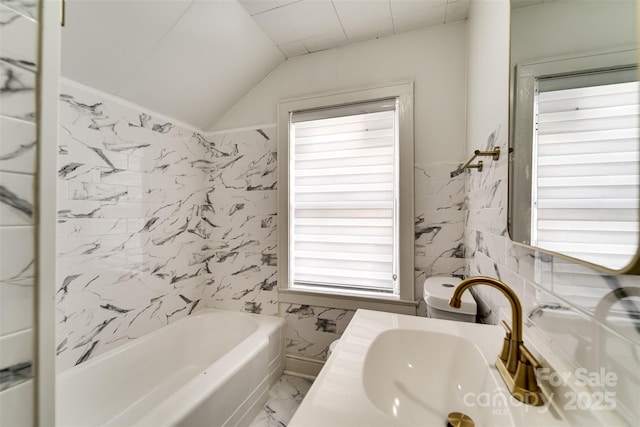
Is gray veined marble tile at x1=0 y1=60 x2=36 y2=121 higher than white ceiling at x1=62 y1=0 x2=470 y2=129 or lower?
lower

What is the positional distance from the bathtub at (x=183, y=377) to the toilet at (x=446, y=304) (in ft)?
3.47

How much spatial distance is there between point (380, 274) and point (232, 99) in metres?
1.81

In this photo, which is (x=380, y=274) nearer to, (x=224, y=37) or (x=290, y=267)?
(x=290, y=267)

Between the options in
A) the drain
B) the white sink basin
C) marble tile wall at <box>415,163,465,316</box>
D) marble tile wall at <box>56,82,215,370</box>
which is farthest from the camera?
marble tile wall at <box>415,163,465,316</box>

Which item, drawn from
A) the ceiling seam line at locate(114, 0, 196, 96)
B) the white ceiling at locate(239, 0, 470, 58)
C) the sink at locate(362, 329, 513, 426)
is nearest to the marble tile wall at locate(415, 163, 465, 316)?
the sink at locate(362, 329, 513, 426)

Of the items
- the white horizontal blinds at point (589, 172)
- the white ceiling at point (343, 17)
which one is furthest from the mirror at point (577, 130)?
the white ceiling at point (343, 17)

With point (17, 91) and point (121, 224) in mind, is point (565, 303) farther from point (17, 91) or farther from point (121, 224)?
point (121, 224)

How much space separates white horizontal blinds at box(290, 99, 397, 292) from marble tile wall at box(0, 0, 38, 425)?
1.49 m

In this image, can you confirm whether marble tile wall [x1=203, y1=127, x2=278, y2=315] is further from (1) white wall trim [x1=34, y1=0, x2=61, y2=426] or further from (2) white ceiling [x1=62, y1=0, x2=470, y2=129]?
(1) white wall trim [x1=34, y1=0, x2=61, y2=426]

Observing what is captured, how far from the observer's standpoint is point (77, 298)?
1.33m

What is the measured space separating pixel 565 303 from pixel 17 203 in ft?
3.70

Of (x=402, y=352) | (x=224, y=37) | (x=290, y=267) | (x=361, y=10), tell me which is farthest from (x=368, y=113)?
(x=402, y=352)

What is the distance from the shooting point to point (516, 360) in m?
0.59

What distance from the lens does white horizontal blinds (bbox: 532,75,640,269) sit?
0.39 m
